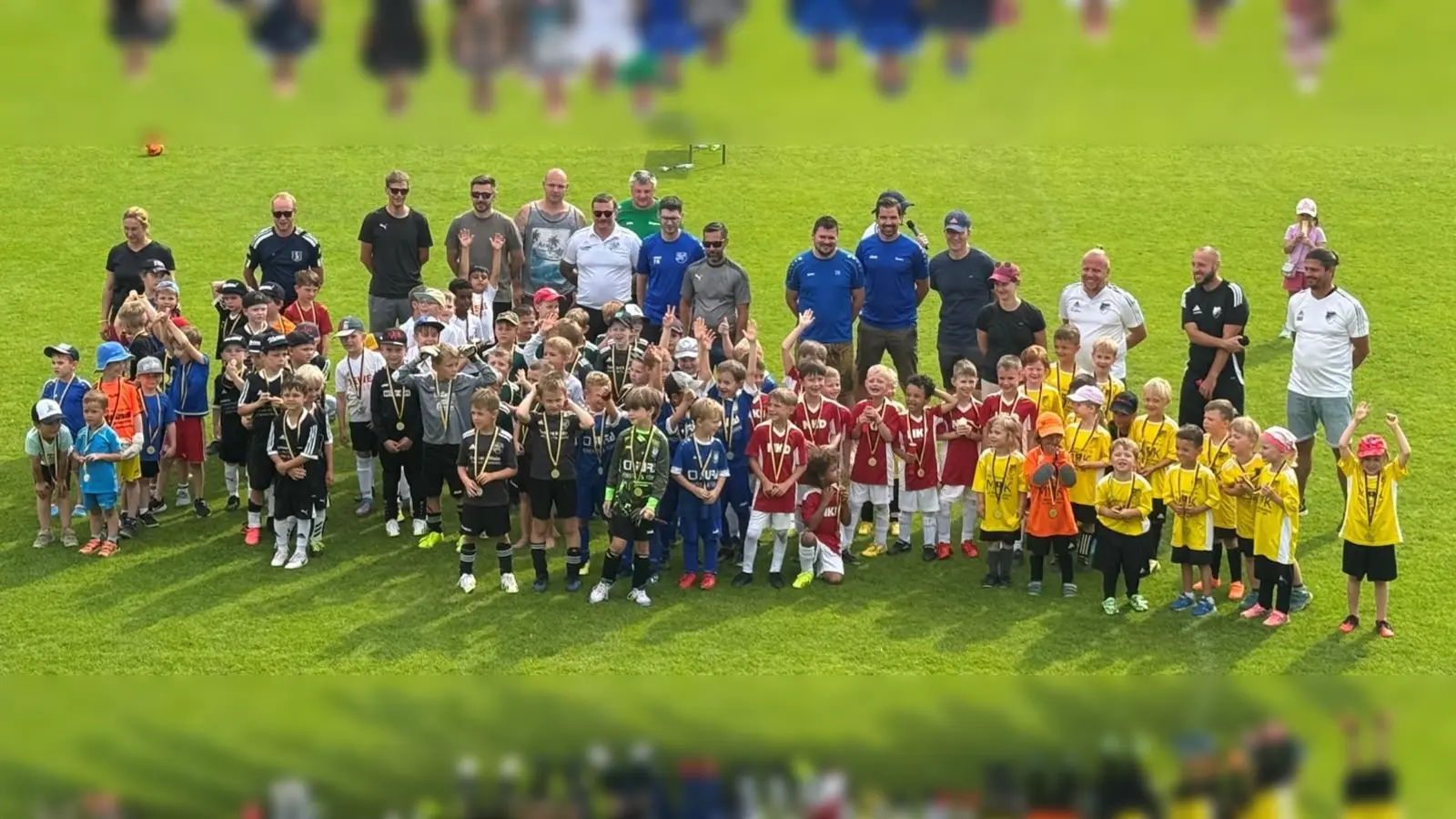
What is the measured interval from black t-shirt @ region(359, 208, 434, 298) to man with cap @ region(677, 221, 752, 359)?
1933 mm

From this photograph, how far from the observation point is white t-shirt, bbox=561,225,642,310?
492 inches

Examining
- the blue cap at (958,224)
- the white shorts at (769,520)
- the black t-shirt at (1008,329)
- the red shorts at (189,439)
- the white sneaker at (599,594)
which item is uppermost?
the blue cap at (958,224)

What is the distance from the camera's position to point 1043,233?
1739cm

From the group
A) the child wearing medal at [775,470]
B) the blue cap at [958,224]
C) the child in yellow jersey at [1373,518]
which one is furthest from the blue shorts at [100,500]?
the child in yellow jersey at [1373,518]

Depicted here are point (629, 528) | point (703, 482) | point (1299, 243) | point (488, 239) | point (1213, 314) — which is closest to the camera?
point (629, 528)

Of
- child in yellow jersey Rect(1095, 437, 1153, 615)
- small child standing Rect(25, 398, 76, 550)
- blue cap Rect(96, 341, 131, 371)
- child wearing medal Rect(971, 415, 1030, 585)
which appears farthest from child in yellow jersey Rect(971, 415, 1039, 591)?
small child standing Rect(25, 398, 76, 550)

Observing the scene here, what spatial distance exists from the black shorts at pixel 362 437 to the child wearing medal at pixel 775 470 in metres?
2.45

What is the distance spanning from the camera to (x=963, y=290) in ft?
40.1

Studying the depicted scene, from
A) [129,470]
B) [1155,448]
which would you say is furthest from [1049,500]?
[129,470]

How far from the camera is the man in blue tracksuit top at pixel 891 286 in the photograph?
1220cm

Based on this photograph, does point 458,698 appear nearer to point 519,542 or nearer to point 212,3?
point 212,3

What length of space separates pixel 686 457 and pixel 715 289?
196cm

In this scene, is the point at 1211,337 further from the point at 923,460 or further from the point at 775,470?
the point at 775,470

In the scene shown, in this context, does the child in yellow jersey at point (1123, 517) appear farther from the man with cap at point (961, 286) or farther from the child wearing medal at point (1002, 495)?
the man with cap at point (961, 286)
